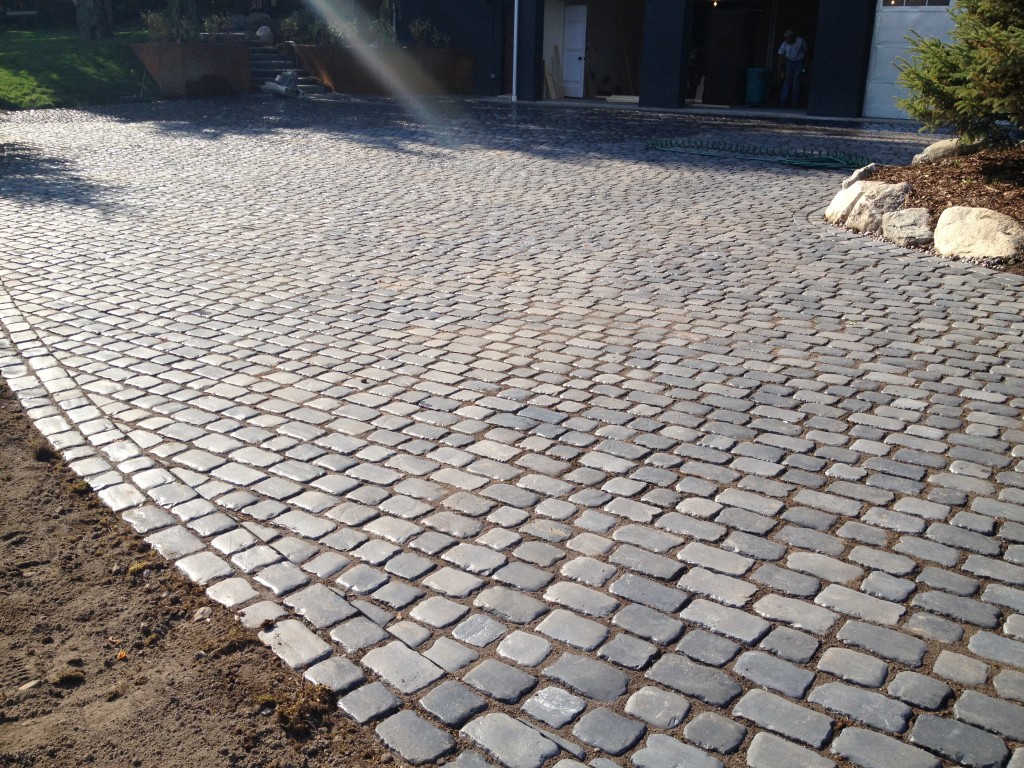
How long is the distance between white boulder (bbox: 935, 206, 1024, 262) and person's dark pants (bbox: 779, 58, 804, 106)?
1545 centimetres

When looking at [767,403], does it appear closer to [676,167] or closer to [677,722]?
[677,722]

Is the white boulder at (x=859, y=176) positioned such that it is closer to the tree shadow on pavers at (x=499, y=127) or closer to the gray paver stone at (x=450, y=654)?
the tree shadow on pavers at (x=499, y=127)

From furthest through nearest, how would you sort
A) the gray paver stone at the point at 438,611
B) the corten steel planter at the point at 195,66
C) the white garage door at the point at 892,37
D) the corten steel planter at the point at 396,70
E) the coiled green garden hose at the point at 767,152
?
1. the corten steel planter at the point at 396,70
2. the corten steel planter at the point at 195,66
3. the white garage door at the point at 892,37
4. the coiled green garden hose at the point at 767,152
5. the gray paver stone at the point at 438,611

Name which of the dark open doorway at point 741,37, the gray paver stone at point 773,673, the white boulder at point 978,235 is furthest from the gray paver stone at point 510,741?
the dark open doorway at point 741,37

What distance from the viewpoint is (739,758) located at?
8.99 ft

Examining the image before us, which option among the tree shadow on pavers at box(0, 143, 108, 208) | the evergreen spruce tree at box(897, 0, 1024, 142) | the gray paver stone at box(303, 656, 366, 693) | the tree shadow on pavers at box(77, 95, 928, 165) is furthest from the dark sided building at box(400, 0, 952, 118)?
the gray paver stone at box(303, 656, 366, 693)

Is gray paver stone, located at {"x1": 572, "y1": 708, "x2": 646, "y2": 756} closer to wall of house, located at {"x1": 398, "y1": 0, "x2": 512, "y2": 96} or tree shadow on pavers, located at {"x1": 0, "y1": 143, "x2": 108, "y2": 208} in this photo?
tree shadow on pavers, located at {"x1": 0, "y1": 143, "x2": 108, "y2": 208}

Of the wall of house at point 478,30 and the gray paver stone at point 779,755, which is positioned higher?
the wall of house at point 478,30

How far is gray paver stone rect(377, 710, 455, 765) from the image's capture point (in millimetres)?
2758

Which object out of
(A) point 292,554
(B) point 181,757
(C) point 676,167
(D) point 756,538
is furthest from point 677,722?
(C) point 676,167

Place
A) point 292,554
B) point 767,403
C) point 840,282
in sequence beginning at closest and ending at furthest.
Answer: point 292,554 < point 767,403 < point 840,282

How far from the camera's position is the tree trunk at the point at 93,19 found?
29391 mm

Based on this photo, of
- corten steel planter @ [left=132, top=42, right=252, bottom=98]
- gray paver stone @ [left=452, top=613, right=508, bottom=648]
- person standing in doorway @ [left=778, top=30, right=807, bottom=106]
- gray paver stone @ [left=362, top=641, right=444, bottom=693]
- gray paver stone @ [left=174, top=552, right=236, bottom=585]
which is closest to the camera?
gray paver stone @ [left=362, top=641, right=444, bottom=693]

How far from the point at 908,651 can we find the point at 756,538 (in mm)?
833
